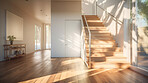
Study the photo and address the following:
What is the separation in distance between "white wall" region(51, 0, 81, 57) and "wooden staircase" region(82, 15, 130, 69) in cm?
176

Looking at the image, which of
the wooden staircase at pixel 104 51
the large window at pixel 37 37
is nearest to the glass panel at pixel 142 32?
the wooden staircase at pixel 104 51

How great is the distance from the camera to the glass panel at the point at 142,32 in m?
3.18

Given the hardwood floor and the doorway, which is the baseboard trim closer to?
the hardwood floor

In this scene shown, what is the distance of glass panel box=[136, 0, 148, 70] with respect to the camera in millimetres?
3180

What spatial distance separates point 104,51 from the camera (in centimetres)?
464

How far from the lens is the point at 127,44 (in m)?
4.17

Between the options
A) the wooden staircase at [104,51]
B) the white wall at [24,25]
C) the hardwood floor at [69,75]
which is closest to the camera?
the hardwood floor at [69,75]

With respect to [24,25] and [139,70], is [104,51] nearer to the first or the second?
[139,70]

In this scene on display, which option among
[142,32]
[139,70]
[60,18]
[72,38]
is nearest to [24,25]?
[60,18]

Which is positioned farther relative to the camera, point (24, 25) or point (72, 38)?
point (24, 25)

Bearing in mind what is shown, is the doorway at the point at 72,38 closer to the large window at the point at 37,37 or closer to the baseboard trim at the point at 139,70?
the baseboard trim at the point at 139,70

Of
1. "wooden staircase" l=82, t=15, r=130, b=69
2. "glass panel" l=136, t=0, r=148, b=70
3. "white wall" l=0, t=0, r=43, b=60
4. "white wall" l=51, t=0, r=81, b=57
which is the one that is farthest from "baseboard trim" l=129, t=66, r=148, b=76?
"white wall" l=0, t=0, r=43, b=60

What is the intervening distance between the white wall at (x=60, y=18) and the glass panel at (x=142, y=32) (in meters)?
3.94

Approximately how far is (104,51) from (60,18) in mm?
3419
